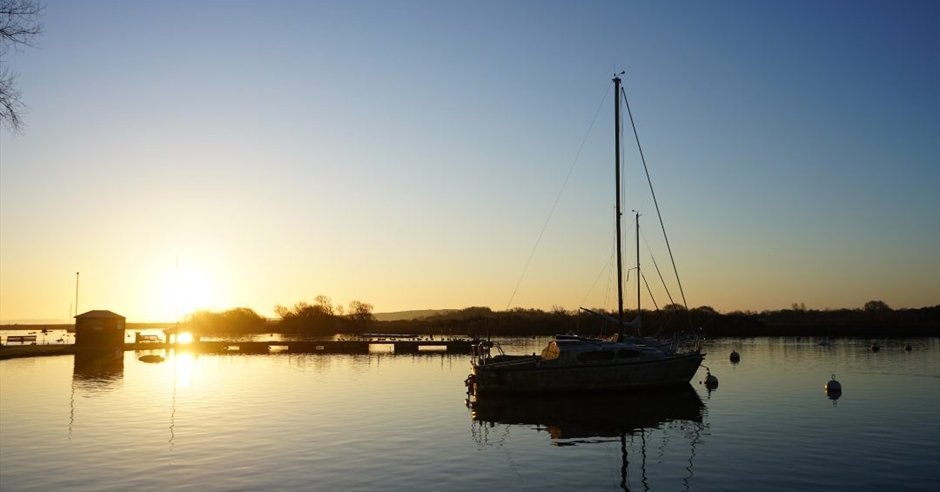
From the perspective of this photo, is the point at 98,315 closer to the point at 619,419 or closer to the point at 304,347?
the point at 304,347

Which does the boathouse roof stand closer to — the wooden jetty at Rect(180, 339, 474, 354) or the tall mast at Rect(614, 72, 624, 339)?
the wooden jetty at Rect(180, 339, 474, 354)

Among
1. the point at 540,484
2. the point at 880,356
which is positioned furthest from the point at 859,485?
the point at 880,356

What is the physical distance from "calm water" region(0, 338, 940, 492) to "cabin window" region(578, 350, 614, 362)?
286 cm

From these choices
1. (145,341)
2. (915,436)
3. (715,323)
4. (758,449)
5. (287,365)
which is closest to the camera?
(758,449)

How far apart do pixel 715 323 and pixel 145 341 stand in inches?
4915

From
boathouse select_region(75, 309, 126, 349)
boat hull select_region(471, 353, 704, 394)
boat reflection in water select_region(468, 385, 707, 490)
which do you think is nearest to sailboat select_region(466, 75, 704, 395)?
boat hull select_region(471, 353, 704, 394)

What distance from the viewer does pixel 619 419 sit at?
38750 mm

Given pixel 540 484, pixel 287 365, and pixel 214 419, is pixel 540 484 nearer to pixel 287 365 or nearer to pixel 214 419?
pixel 214 419

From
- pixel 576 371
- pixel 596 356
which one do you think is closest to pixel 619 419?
pixel 576 371

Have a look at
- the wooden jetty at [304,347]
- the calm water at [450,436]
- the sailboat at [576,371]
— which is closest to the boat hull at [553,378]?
the sailboat at [576,371]

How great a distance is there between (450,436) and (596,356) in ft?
54.3

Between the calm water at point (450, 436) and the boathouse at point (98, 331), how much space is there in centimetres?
2611

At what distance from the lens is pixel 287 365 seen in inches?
3221

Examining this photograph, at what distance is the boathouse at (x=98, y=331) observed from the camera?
87.4 metres
